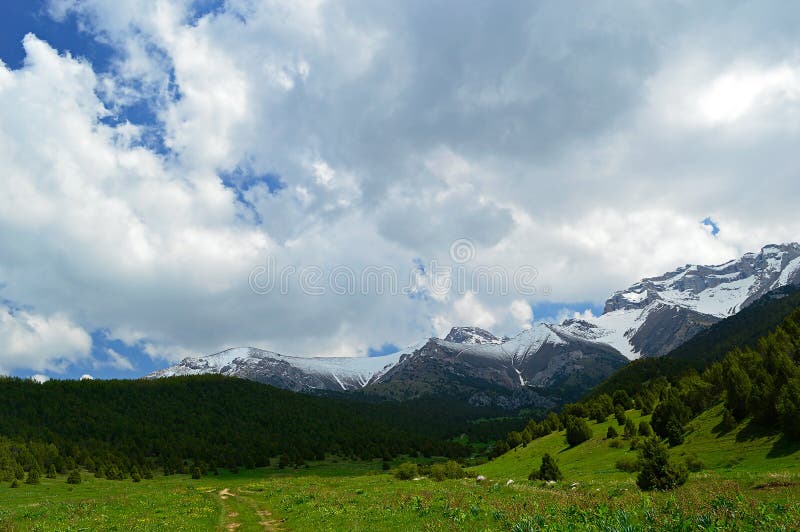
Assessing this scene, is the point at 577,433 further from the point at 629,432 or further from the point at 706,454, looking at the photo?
the point at 706,454

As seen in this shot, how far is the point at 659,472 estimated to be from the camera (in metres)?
33.1

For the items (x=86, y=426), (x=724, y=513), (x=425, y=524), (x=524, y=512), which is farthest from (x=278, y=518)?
(x=86, y=426)

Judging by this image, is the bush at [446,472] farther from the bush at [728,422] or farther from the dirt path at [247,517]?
the bush at [728,422]

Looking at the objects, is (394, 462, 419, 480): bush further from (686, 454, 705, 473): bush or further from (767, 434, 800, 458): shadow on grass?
(767, 434, 800, 458): shadow on grass

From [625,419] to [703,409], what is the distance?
46.1ft

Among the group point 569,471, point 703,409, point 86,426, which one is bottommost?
point 569,471

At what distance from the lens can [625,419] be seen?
3063 inches

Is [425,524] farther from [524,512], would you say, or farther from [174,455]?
[174,455]

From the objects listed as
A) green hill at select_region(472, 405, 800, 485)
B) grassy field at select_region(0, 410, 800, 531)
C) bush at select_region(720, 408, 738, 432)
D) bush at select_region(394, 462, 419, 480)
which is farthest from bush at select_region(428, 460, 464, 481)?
bush at select_region(720, 408, 738, 432)

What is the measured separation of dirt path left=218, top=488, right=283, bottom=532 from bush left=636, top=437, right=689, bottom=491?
992 inches

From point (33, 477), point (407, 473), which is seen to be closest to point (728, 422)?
point (407, 473)

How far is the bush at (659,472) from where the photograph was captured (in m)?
32.2

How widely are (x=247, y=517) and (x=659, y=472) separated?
30.7 m

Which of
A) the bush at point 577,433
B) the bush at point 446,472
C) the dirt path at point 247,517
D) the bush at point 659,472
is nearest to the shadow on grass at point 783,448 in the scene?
the bush at point 659,472
